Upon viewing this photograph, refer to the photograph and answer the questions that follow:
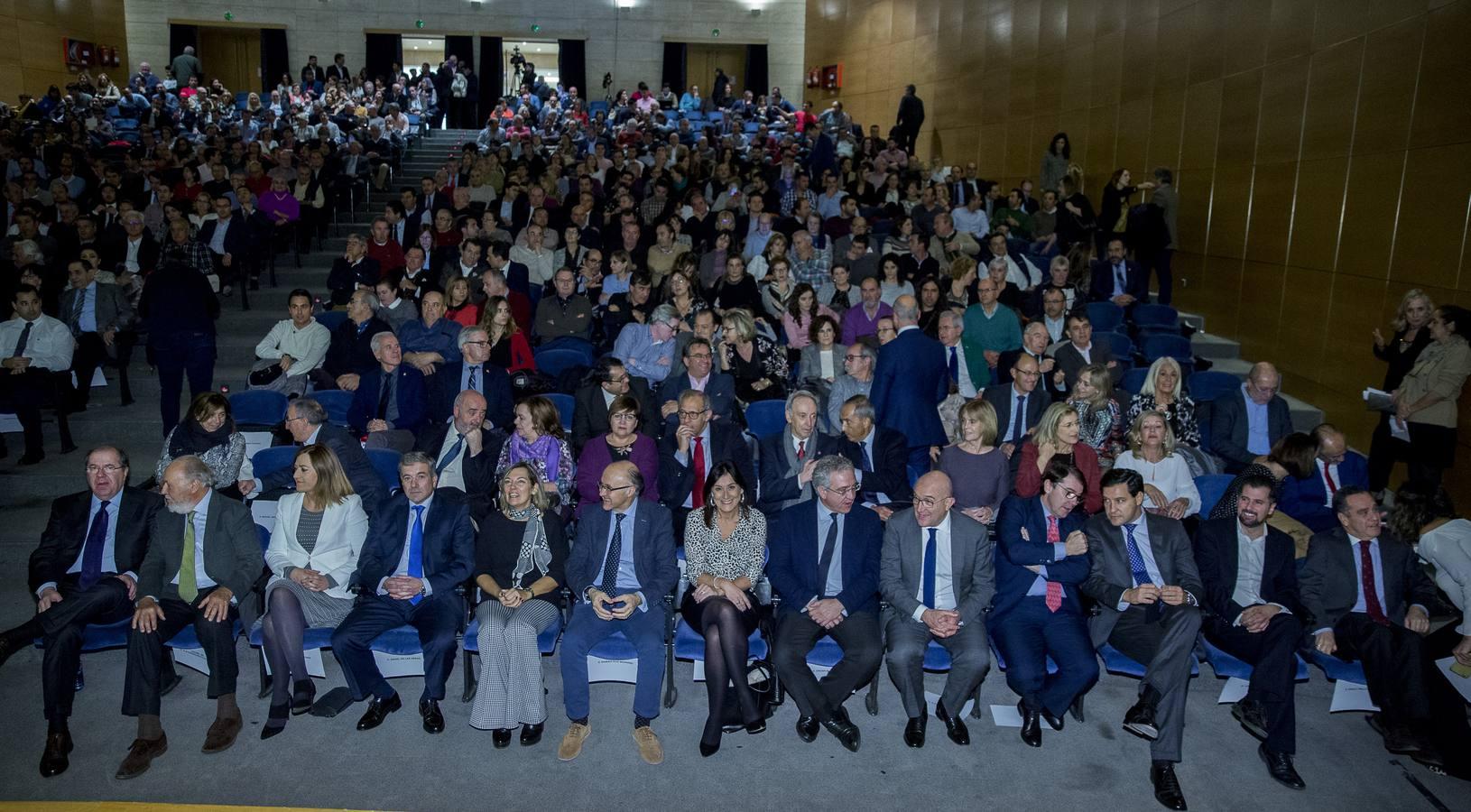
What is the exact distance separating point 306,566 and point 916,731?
287 cm

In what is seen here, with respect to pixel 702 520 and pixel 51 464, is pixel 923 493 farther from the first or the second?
pixel 51 464

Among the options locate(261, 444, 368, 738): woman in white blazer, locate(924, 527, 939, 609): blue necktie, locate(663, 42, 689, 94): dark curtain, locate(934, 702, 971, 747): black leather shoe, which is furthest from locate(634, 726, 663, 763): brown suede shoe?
locate(663, 42, 689, 94): dark curtain

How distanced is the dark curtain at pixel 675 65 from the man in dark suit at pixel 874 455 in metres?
20.9

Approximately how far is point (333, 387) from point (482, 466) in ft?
7.07

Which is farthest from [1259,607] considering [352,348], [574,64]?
[574,64]

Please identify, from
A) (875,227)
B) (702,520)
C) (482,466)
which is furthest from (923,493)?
(875,227)

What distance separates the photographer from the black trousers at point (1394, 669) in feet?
13.9

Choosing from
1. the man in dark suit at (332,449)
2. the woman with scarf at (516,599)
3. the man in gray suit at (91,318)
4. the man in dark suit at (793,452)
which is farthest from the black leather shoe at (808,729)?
the man in gray suit at (91,318)

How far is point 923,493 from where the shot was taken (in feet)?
14.8

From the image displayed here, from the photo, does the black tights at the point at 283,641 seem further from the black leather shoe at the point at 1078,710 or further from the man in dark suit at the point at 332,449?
the black leather shoe at the point at 1078,710

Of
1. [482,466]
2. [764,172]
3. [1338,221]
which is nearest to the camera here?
[482,466]

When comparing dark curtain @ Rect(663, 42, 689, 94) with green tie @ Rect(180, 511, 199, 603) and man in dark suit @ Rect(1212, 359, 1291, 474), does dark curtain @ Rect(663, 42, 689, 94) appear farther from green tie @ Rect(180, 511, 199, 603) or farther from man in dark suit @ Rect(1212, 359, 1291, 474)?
green tie @ Rect(180, 511, 199, 603)

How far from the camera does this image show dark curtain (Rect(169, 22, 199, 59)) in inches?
924

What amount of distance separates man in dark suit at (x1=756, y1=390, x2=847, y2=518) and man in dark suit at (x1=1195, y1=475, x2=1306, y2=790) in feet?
6.32
